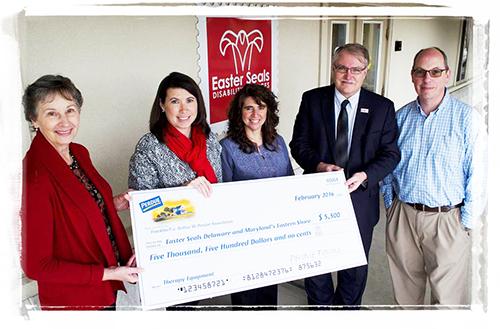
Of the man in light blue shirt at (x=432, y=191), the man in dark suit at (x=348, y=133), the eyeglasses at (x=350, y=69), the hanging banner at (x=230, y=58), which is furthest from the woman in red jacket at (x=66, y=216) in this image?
the man in light blue shirt at (x=432, y=191)

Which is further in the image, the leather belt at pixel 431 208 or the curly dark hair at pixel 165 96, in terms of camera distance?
the leather belt at pixel 431 208

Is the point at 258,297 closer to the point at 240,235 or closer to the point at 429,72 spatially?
the point at 240,235

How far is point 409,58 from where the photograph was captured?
0.95 m

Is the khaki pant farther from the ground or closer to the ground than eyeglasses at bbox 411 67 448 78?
closer to the ground

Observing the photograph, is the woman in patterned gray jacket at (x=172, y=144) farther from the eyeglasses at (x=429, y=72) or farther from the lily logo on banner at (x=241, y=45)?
the eyeglasses at (x=429, y=72)

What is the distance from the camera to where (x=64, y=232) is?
75cm

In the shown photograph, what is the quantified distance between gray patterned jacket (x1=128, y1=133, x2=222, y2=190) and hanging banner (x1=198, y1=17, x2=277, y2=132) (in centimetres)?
16

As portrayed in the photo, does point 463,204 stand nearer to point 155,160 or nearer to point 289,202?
point 289,202

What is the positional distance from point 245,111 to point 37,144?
521 mm

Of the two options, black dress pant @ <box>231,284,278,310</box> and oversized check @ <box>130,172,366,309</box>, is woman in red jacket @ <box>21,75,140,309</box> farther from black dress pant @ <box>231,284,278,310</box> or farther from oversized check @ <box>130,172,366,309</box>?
black dress pant @ <box>231,284,278,310</box>

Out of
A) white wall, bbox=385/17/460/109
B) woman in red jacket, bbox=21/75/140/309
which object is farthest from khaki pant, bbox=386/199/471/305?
woman in red jacket, bbox=21/75/140/309

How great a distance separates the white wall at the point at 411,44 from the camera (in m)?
0.74

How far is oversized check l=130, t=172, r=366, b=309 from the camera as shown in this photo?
2.71 feet

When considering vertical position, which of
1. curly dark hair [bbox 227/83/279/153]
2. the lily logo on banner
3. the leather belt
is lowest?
the leather belt
